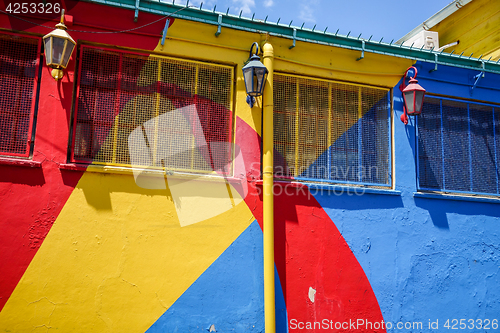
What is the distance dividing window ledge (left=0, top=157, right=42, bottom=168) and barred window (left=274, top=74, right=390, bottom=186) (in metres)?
3.39

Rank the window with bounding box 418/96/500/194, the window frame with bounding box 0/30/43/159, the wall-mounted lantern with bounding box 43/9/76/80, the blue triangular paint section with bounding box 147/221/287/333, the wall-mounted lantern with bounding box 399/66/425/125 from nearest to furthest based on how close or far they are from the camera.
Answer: the wall-mounted lantern with bounding box 43/9/76/80
the window frame with bounding box 0/30/43/159
the blue triangular paint section with bounding box 147/221/287/333
the wall-mounted lantern with bounding box 399/66/425/125
the window with bounding box 418/96/500/194

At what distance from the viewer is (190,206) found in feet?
18.6

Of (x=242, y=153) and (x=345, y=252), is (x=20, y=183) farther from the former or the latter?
(x=345, y=252)

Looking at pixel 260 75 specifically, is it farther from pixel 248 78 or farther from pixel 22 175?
pixel 22 175

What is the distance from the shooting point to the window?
703cm

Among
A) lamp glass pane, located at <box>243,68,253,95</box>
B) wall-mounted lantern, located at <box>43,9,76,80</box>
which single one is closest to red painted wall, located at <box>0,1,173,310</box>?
wall-mounted lantern, located at <box>43,9,76,80</box>

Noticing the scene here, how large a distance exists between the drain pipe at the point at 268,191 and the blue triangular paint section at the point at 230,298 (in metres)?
0.14

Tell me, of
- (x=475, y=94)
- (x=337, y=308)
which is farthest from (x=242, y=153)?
(x=475, y=94)

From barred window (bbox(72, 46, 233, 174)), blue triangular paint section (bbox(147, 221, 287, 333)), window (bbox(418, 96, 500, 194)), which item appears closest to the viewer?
blue triangular paint section (bbox(147, 221, 287, 333))

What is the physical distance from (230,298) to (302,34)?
168 inches

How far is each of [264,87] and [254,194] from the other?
1674 millimetres

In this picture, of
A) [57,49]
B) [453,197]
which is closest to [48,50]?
[57,49]

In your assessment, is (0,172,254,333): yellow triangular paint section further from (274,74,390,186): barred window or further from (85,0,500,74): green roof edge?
(85,0,500,74): green roof edge

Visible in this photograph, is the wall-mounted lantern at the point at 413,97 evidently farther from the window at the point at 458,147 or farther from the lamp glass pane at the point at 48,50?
the lamp glass pane at the point at 48,50
